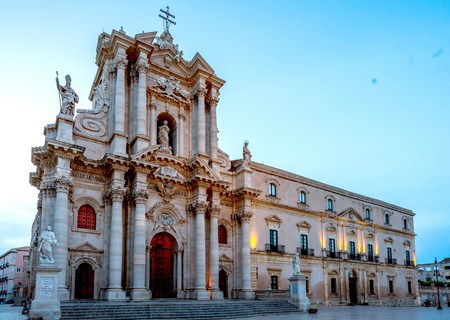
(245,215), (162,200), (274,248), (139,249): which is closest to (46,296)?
(139,249)

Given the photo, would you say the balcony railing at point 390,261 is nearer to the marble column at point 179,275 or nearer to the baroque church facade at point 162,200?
the baroque church facade at point 162,200

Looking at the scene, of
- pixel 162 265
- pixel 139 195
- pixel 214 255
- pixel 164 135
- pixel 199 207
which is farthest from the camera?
pixel 164 135

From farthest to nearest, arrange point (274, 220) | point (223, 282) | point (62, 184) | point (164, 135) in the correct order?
point (274, 220)
point (223, 282)
point (164, 135)
point (62, 184)

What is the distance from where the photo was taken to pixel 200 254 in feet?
95.3

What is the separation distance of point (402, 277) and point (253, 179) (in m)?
25.1

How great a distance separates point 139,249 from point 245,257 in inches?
351

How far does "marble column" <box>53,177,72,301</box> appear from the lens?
23203mm

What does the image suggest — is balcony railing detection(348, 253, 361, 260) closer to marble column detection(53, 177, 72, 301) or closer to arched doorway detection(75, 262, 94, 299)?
arched doorway detection(75, 262, 94, 299)

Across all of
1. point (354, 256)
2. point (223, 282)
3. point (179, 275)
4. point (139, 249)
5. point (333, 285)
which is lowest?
point (333, 285)

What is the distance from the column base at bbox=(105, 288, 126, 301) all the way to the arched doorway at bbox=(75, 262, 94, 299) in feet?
4.21

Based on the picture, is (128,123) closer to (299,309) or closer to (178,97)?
(178,97)

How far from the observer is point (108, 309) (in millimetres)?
21094

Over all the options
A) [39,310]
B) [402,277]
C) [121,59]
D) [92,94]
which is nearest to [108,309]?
[39,310]

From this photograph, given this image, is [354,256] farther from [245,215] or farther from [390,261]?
[245,215]
